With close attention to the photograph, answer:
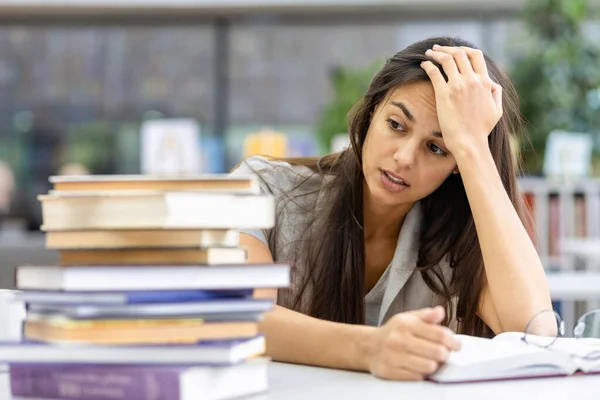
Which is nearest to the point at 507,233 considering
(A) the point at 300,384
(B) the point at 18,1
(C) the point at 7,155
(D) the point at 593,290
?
(A) the point at 300,384

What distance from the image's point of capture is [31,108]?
8984 mm

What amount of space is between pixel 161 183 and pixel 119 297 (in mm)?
121

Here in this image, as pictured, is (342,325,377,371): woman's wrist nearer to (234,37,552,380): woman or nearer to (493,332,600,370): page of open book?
(493,332,600,370): page of open book

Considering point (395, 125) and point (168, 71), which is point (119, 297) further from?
point (168, 71)

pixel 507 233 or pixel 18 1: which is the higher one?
pixel 18 1

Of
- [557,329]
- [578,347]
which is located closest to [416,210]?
[557,329]

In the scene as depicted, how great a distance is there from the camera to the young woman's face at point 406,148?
161 cm

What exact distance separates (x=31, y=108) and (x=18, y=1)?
116 cm

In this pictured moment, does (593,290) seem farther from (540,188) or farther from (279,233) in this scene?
(540,188)

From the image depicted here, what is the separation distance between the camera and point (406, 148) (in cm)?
159

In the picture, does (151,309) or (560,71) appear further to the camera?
(560,71)

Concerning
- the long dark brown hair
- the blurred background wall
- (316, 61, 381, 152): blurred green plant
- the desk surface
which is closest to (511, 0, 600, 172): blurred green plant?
(316, 61, 381, 152): blurred green plant

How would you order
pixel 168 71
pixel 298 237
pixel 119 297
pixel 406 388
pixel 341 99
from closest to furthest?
pixel 119 297 → pixel 406 388 → pixel 298 237 → pixel 341 99 → pixel 168 71

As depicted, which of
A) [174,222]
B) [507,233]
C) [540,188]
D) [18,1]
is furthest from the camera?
[18,1]
